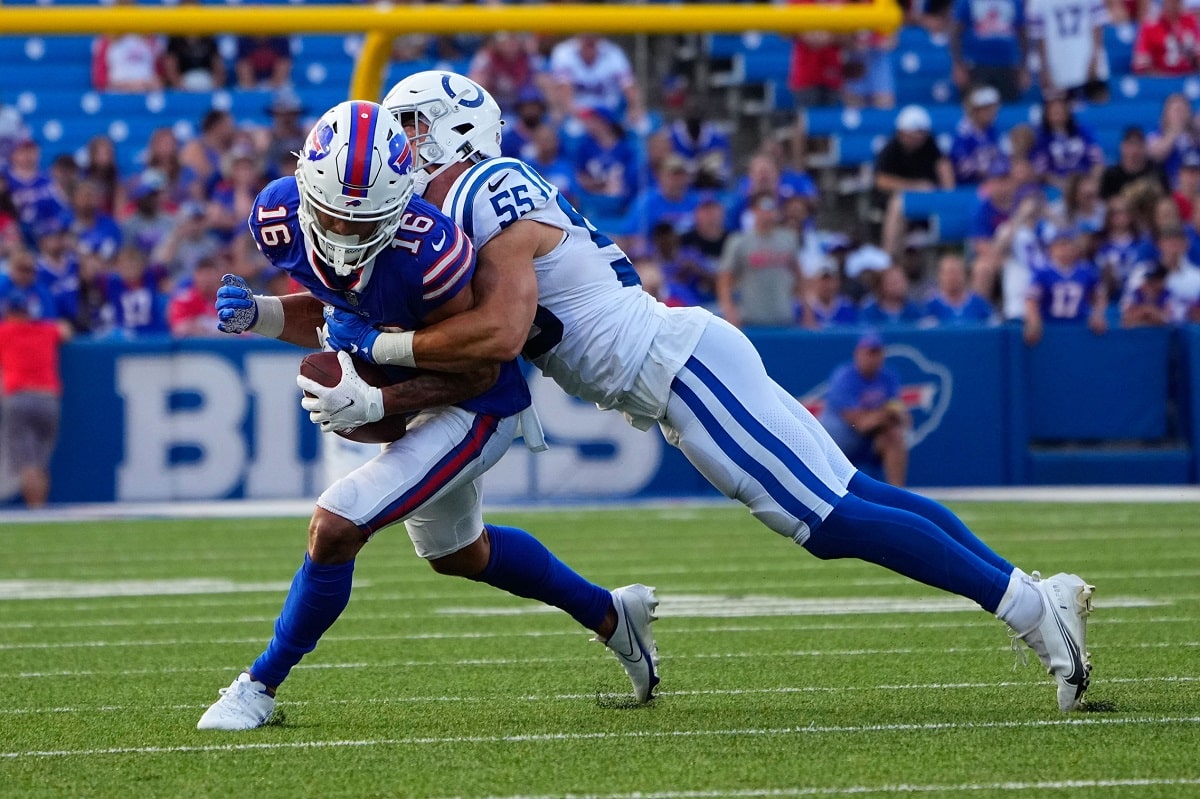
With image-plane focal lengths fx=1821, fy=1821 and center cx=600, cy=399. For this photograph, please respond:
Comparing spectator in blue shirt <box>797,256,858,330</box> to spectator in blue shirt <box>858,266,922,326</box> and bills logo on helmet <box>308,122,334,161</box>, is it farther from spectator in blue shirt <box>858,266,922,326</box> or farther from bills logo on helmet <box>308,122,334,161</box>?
bills logo on helmet <box>308,122,334,161</box>

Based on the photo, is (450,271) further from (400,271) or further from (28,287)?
(28,287)

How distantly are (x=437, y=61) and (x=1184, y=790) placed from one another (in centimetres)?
1117

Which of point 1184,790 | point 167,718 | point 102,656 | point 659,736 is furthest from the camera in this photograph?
point 102,656

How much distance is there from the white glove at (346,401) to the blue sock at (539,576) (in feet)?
1.67

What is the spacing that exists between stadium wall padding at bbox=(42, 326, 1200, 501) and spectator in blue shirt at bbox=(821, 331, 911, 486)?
317mm

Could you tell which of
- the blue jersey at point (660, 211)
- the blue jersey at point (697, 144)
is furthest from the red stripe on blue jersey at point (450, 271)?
the blue jersey at point (697, 144)

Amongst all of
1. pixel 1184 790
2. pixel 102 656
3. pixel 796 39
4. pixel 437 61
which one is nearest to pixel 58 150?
pixel 437 61

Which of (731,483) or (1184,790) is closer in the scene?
(1184,790)

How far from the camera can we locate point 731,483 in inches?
152

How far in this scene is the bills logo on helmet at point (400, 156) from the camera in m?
3.67

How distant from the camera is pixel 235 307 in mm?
4020

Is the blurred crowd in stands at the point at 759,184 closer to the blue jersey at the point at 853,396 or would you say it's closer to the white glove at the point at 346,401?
the blue jersey at the point at 853,396

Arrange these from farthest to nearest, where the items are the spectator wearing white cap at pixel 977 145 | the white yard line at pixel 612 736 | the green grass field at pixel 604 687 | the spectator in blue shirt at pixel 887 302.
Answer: the spectator wearing white cap at pixel 977 145 < the spectator in blue shirt at pixel 887 302 < the white yard line at pixel 612 736 < the green grass field at pixel 604 687

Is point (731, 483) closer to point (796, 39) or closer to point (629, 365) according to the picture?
point (629, 365)
